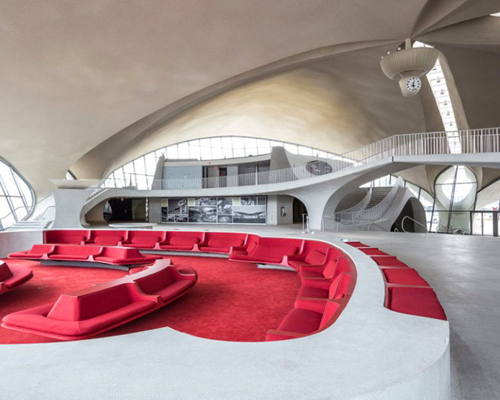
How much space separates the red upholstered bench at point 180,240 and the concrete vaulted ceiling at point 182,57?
372 inches

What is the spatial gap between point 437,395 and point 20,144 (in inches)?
1153

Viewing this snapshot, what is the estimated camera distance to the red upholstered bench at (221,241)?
36.7ft

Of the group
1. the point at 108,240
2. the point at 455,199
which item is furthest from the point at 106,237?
the point at 455,199

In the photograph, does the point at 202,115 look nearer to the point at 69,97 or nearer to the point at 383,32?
the point at 69,97

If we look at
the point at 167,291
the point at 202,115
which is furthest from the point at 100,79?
the point at 167,291

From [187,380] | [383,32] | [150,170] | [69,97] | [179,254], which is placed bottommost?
[179,254]

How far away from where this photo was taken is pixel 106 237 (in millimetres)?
12266

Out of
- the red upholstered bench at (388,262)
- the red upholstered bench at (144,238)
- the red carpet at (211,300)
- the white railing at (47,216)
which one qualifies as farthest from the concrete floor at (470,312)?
the white railing at (47,216)

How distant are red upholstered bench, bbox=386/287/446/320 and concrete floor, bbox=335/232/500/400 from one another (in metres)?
0.47

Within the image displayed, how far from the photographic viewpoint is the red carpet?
4840 mm

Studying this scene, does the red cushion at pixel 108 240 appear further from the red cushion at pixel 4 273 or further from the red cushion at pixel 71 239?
the red cushion at pixel 4 273

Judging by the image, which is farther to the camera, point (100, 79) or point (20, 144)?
point (20, 144)

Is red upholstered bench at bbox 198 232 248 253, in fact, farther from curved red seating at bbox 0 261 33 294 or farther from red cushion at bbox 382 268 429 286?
red cushion at bbox 382 268 429 286

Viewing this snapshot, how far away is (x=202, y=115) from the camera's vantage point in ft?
102
